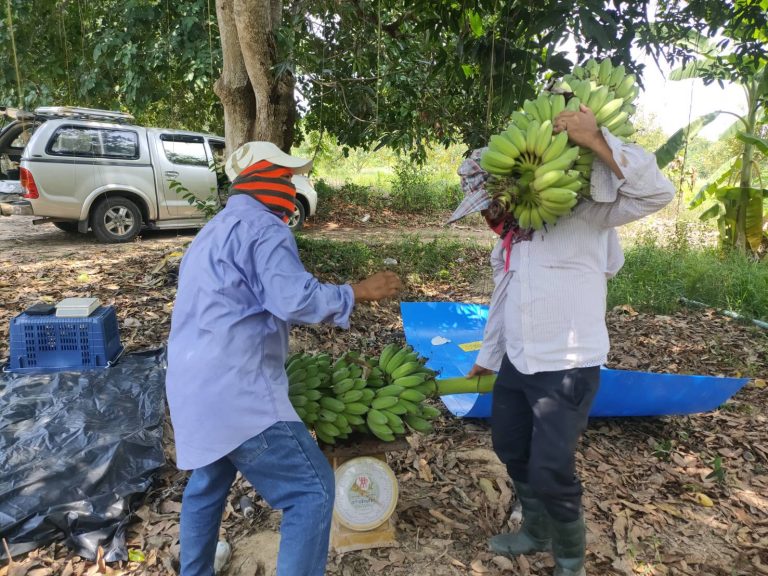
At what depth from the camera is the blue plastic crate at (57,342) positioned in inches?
154

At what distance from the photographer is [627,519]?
3186mm

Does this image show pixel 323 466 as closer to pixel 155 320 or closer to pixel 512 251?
pixel 512 251

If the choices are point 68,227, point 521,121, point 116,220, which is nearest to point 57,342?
point 521,121

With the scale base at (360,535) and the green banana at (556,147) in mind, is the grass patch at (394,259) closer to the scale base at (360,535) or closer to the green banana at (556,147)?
the scale base at (360,535)

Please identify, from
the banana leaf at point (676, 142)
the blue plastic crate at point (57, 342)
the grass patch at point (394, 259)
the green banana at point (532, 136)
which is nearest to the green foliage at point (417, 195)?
the grass patch at point (394, 259)

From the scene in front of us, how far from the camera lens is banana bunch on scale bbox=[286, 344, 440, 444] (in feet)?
8.24

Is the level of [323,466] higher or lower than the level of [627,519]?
higher

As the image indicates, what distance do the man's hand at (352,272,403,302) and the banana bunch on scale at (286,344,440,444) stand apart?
52 centimetres

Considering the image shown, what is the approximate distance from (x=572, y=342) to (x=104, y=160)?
8.93 metres

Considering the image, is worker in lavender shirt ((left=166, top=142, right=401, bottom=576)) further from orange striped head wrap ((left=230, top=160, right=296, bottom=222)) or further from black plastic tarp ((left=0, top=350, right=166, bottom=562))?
black plastic tarp ((left=0, top=350, right=166, bottom=562))

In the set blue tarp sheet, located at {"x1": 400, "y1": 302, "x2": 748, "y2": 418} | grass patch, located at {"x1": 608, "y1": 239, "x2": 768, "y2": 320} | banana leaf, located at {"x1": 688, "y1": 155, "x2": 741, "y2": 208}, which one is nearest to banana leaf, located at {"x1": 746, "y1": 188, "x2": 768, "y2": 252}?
banana leaf, located at {"x1": 688, "y1": 155, "x2": 741, "y2": 208}

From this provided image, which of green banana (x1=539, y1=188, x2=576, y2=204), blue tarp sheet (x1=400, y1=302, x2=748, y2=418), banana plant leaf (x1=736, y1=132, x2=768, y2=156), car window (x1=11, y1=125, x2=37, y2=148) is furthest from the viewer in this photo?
car window (x1=11, y1=125, x2=37, y2=148)

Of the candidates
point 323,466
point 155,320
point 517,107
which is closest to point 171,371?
point 323,466

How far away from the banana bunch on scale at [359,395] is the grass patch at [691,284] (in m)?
5.04
